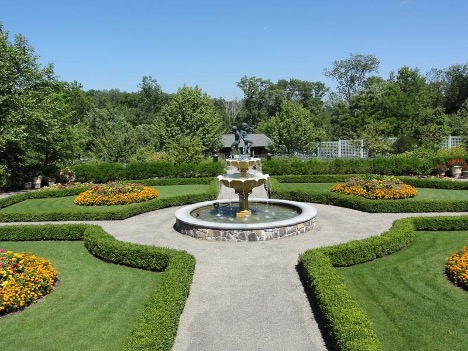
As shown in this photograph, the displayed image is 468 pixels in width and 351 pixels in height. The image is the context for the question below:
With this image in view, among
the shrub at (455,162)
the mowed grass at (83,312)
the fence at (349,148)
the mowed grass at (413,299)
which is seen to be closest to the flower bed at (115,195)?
the mowed grass at (83,312)

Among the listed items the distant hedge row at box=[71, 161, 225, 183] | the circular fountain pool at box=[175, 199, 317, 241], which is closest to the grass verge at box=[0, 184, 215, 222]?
the circular fountain pool at box=[175, 199, 317, 241]

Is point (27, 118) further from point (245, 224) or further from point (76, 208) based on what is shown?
point (245, 224)

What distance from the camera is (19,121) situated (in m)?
24.4

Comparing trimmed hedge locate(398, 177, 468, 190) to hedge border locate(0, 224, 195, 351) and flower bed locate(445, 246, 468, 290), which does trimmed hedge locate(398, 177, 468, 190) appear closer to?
→ flower bed locate(445, 246, 468, 290)

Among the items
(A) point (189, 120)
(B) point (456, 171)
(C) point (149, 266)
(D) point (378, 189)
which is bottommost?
(C) point (149, 266)

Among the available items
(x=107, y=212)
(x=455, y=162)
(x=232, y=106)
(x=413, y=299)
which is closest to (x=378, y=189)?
(x=413, y=299)

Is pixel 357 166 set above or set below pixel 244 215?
above

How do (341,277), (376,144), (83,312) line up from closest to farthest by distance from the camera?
(83,312) → (341,277) → (376,144)

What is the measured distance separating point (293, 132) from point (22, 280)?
4215 cm

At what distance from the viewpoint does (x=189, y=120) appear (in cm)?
4628

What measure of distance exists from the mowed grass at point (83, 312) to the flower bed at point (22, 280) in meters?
0.19

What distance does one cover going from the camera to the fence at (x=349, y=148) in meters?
35.0

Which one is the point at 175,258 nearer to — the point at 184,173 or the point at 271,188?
the point at 271,188

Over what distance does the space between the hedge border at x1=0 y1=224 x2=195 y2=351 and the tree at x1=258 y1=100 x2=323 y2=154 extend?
37826 mm
